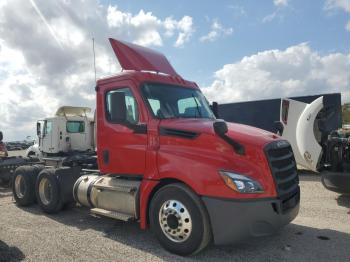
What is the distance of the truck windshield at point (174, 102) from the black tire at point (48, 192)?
10.3ft

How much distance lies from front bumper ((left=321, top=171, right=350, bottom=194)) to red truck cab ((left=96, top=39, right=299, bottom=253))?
2.95 m

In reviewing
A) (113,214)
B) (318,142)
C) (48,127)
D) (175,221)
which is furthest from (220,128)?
(48,127)

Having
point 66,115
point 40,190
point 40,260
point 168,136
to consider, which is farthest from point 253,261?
point 66,115

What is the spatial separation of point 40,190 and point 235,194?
16.4 ft

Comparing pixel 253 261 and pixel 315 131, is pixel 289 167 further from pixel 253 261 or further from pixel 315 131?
pixel 315 131

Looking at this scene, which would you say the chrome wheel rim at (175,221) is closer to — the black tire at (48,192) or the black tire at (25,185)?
the black tire at (48,192)

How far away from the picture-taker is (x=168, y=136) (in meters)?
5.42

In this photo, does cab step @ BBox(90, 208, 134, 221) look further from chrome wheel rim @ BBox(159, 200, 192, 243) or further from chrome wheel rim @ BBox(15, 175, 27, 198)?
chrome wheel rim @ BBox(15, 175, 27, 198)

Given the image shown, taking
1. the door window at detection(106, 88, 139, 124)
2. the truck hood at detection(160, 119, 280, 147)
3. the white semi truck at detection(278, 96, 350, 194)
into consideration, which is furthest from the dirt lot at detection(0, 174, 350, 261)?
the door window at detection(106, 88, 139, 124)

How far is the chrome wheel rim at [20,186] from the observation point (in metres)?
8.60

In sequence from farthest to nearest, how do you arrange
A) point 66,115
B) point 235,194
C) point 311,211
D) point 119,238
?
1. point 66,115
2. point 311,211
3. point 119,238
4. point 235,194

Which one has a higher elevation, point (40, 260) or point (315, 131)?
point (315, 131)

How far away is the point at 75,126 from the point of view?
13.4 metres

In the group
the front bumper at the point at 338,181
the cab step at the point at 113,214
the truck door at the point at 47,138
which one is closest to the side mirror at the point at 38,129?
the truck door at the point at 47,138
